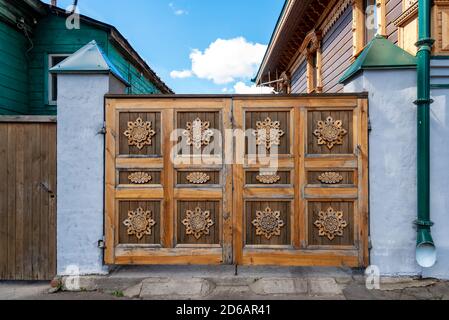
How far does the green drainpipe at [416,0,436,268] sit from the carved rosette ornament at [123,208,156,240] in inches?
130

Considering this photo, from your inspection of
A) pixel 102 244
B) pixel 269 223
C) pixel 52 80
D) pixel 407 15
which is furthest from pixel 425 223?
pixel 52 80

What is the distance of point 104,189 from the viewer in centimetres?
333

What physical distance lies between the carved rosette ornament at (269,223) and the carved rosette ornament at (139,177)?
1.50 metres

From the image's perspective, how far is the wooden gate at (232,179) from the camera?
10.9 feet

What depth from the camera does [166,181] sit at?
336 centimetres

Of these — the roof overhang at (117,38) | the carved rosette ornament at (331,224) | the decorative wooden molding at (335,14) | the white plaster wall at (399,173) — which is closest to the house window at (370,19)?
the decorative wooden molding at (335,14)

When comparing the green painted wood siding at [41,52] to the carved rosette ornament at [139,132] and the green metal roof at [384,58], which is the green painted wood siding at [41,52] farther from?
the green metal roof at [384,58]

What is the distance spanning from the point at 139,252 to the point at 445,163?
13.0ft

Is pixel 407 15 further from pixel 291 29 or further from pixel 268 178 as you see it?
pixel 291 29

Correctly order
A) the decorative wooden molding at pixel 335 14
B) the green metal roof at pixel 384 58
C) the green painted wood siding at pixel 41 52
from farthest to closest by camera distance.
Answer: the green painted wood siding at pixel 41 52 < the decorative wooden molding at pixel 335 14 < the green metal roof at pixel 384 58

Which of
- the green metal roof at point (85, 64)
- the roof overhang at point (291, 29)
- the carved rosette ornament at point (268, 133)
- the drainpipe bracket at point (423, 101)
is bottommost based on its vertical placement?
the carved rosette ornament at point (268, 133)

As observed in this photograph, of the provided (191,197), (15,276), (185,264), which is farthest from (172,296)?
(15,276)

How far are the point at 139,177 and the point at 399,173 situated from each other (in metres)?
3.28

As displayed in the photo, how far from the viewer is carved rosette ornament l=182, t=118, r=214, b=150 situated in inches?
132
